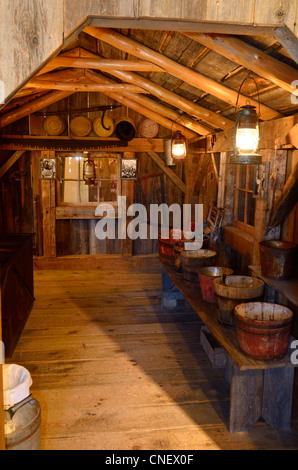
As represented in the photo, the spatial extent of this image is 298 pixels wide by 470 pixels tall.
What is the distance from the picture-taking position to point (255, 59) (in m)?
3.21

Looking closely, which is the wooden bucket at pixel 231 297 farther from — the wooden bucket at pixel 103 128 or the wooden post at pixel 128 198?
the wooden bucket at pixel 103 128

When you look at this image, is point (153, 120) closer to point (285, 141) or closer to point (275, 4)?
point (285, 141)

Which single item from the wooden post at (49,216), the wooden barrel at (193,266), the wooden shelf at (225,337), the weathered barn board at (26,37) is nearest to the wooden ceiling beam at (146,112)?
the wooden post at (49,216)

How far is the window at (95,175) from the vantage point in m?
8.29

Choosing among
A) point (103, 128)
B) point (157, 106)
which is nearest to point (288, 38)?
point (157, 106)

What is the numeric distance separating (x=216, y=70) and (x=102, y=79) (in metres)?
3.54

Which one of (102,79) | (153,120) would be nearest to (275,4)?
(102,79)

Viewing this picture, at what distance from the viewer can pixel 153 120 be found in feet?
26.9

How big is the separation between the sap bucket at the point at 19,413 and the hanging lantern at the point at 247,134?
88.8 inches

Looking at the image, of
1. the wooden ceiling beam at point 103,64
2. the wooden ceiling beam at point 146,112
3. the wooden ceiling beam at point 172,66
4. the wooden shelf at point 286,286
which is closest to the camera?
the wooden shelf at point 286,286

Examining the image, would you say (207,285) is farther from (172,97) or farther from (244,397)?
(172,97)

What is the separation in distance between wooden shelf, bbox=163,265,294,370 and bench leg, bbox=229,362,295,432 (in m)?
0.14

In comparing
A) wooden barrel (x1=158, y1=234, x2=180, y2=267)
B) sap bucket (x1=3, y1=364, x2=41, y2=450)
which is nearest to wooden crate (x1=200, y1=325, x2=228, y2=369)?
wooden barrel (x1=158, y1=234, x2=180, y2=267)

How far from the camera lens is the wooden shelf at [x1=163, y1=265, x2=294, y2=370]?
2.96m
